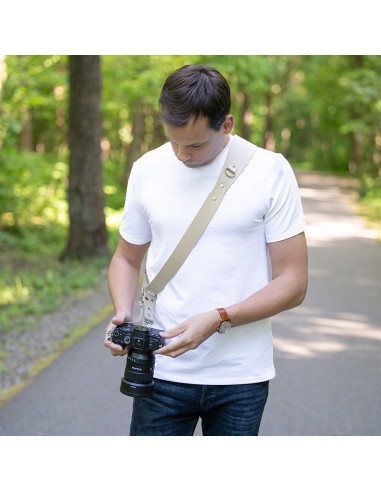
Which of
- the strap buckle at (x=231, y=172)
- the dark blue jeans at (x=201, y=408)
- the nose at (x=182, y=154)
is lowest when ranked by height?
the dark blue jeans at (x=201, y=408)

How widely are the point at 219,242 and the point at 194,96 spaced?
49cm

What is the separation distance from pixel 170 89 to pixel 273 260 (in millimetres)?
652

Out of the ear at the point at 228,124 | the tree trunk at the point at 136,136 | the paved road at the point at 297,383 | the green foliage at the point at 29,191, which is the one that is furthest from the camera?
the tree trunk at the point at 136,136

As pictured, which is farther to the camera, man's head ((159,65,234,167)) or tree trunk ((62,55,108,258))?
tree trunk ((62,55,108,258))

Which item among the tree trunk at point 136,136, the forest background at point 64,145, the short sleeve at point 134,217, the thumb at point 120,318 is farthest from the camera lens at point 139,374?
the tree trunk at point 136,136

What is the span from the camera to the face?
244cm

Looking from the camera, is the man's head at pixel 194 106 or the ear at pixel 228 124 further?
the ear at pixel 228 124

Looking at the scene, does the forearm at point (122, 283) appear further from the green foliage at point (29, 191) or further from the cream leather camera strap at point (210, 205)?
the green foliage at point (29, 191)

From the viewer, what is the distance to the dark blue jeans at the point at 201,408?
8.87ft

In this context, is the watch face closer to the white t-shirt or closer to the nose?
the white t-shirt

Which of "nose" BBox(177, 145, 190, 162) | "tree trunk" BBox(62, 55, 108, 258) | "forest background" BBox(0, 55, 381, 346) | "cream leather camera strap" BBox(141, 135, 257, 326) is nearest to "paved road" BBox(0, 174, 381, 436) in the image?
"forest background" BBox(0, 55, 381, 346)

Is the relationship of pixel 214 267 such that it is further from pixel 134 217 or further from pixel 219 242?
pixel 134 217

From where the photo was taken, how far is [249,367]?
2678mm

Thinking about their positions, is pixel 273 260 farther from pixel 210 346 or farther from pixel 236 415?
pixel 236 415
